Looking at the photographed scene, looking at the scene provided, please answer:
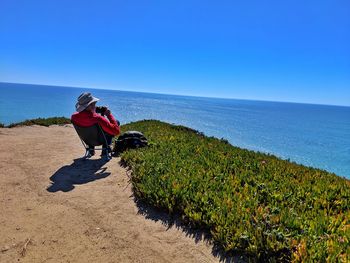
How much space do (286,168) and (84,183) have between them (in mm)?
5998

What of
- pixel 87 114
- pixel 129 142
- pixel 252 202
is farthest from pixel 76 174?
pixel 252 202

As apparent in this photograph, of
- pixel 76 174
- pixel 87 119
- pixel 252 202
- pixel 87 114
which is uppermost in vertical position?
pixel 87 114

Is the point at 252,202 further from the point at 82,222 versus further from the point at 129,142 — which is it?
the point at 129,142

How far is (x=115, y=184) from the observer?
24.6ft

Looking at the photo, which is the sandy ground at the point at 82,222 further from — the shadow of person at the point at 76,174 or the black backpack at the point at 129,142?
the black backpack at the point at 129,142

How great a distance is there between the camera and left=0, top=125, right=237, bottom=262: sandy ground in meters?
4.44

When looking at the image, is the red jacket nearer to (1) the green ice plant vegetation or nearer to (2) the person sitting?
(2) the person sitting

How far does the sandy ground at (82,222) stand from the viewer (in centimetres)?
444

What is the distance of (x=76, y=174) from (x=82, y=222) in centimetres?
314

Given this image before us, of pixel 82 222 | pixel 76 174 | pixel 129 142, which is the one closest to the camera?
pixel 82 222

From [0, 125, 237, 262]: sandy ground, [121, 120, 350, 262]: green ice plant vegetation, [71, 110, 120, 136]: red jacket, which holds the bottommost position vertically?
[0, 125, 237, 262]: sandy ground

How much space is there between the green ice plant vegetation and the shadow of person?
0.93 metres

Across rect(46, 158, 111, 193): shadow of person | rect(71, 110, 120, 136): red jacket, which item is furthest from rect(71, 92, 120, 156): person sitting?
rect(46, 158, 111, 193): shadow of person

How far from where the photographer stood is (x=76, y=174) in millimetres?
8297
